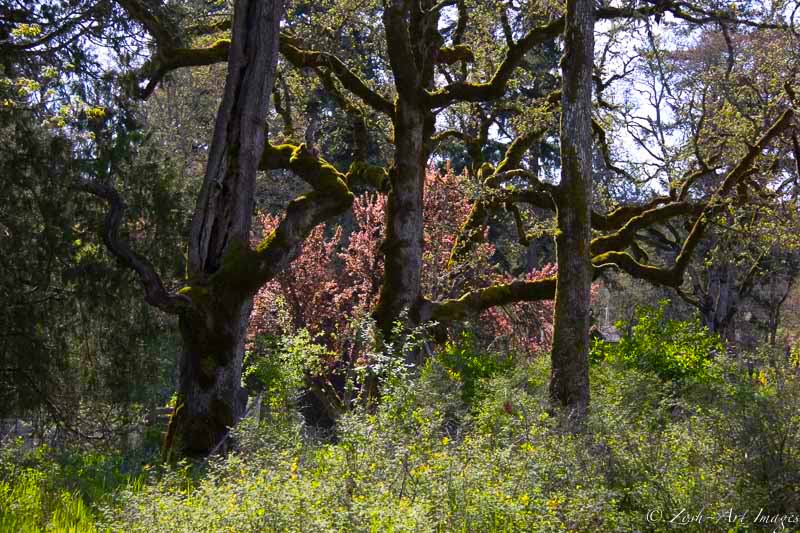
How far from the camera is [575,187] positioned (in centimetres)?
1001

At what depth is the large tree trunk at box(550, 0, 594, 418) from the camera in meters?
9.84

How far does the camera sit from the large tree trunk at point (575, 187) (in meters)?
Answer: 9.84

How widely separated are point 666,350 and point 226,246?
6857 mm

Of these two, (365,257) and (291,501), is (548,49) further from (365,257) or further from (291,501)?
(291,501)

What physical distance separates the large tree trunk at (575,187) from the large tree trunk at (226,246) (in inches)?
142

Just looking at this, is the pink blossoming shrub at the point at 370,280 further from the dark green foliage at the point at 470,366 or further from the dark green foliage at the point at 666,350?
the dark green foliage at the point at 666,350

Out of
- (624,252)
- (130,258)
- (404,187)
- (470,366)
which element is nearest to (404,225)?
(404,187)

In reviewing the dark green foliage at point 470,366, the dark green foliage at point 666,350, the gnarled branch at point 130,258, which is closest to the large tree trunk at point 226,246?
the gnarled branch at point 130,258

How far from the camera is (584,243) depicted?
9969mm

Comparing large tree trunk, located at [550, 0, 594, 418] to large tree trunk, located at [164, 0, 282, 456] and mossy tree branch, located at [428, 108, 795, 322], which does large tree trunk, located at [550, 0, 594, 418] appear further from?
large tree trunk, located at [164, 0, 282, 456]

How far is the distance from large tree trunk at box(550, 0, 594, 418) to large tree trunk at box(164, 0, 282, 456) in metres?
3.60

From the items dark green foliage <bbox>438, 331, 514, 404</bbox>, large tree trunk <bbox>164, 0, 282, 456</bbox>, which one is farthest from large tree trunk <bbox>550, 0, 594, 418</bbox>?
large tree trunk <bbox>164, 0, 282, 456</bbox>

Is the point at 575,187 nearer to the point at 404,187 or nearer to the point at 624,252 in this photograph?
the point at 404,187

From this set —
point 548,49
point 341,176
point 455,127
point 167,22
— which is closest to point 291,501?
point 341,176
